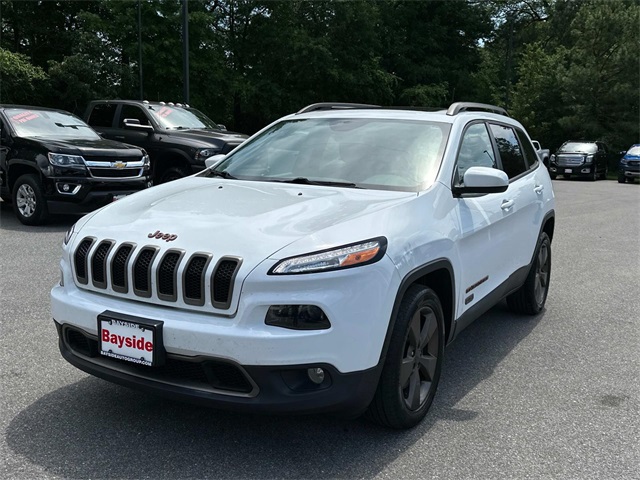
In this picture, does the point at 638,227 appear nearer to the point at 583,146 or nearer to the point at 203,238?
the point at 203,238

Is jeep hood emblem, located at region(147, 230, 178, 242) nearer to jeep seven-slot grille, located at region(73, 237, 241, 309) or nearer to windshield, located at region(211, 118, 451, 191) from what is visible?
jeep seven-slot grille, located at region(73, 237, 241, 309)

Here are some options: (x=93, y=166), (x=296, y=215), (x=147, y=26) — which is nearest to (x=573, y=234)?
(x=93, y=166)

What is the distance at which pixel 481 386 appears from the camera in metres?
4.13

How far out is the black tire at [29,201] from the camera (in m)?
9.48

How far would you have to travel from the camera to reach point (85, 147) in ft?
31.7

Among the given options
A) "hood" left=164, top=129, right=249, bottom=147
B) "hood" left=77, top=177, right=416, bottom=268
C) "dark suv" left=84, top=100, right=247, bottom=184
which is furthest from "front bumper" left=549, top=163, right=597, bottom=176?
"hood" left=77, top=177, right=416, bottom=268

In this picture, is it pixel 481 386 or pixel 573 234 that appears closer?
pixel 481 386

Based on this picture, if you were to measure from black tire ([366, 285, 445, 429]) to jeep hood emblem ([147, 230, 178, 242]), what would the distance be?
1.11 m

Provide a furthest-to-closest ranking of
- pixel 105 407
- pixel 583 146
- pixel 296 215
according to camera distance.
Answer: pixel 583 146, pixel 105 407, pixel 296 215

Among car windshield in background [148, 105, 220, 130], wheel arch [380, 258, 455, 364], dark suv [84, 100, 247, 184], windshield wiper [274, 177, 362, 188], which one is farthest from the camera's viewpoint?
car windshield in background [148, 105, 220, 130]

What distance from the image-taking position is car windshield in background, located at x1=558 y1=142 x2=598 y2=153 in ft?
95.5

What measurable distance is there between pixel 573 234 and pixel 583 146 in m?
20.2

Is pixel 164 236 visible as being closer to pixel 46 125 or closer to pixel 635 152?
pixel 46 125

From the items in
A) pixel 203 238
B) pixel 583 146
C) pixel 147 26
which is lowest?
pixel 583 146
